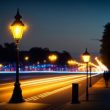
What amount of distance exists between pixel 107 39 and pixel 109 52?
232 centimetres

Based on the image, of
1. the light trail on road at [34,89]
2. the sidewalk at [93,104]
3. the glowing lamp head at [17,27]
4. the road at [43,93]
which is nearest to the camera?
the sidewalk at [93,104]

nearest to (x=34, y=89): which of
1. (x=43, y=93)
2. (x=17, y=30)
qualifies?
(x=43, y=93)

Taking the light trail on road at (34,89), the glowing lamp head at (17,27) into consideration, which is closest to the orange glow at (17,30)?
the glowing lamp head at (17,27)

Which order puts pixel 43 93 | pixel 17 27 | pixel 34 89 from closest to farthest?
pixel 17 27
pixel 43 93
pixel 34 89

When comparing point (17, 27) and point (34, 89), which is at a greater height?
point (17, 27)

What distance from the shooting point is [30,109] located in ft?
64.8

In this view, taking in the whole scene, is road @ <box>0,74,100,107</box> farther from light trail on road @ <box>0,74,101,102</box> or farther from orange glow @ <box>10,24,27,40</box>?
orange glow @ <box>10,24,27,40</box>

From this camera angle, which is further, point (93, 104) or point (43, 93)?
point (43, 93)

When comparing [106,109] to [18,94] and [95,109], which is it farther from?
[18,94]

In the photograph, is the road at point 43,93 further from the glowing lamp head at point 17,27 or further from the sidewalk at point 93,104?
the glowing lamp head at point 17,27

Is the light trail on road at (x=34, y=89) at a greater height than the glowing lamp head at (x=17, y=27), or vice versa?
the glowing lamp head at (x=17, y=27)

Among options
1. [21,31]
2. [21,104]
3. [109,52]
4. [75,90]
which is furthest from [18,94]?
[109,52]

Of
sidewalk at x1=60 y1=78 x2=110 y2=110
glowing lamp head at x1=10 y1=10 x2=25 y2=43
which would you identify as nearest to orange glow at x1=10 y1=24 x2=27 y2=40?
glowing lamp head at x1=10 y1=10 x2=25 y2=43

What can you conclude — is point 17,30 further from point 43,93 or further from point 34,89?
point 34,89
